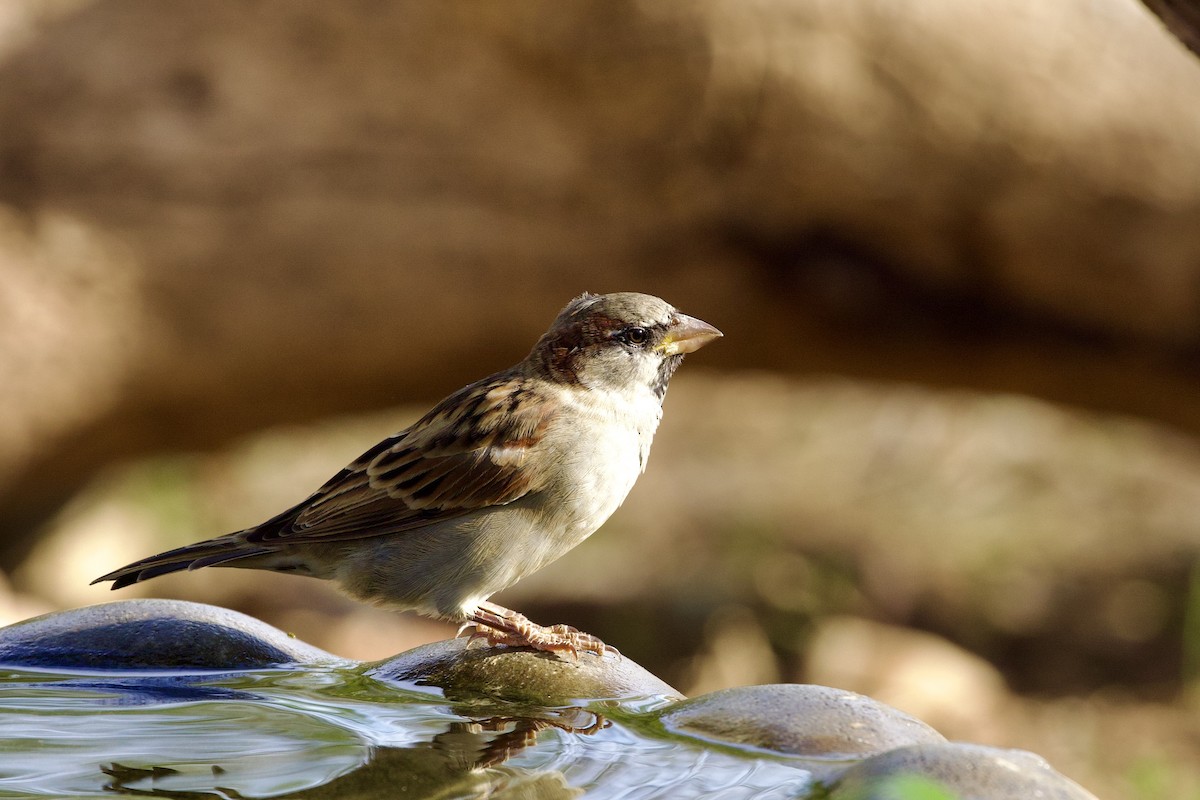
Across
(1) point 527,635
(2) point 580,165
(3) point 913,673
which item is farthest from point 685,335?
(3) point 913,673

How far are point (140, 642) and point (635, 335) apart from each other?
156 cm

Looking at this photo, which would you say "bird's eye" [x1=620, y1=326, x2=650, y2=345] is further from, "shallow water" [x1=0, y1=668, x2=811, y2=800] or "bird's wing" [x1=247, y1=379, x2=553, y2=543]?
"shallow water" [x1=0, y1=668, x2=811, y2=800]

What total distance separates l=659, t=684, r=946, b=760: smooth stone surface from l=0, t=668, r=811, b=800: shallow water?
4 centimetres

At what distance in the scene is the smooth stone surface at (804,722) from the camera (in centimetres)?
266

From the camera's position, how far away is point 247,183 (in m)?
6.09

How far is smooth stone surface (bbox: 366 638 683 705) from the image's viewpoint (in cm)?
322

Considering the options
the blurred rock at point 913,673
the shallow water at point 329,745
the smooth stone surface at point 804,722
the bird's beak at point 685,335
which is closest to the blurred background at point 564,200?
the blurred rock at point 913,673

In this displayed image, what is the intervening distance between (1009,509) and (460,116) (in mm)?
5191

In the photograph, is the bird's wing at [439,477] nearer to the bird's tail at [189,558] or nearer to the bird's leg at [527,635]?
the bird's tail at [189,558]

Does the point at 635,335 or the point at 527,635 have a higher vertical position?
the point at 635,335

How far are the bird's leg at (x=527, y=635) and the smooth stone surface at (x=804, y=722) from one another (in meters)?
0.65

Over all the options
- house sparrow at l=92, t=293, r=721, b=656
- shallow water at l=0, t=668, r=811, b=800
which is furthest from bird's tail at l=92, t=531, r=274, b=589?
shallow water at l=0, t=668, r=811, b=800

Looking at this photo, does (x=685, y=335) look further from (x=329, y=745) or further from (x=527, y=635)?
(x=329, y=745)

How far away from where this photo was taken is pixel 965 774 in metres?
2.24
